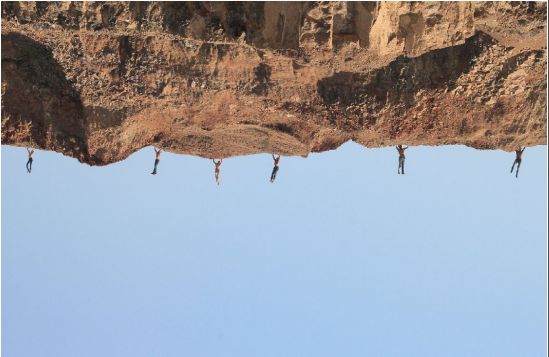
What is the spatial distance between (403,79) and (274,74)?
367cm

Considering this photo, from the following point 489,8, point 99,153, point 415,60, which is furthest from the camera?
point 99,153

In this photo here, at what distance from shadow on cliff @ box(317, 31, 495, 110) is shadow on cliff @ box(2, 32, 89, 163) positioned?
24.7 feet

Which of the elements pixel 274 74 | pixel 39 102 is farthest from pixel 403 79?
pixel 39 102

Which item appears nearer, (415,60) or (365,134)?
(415,60)

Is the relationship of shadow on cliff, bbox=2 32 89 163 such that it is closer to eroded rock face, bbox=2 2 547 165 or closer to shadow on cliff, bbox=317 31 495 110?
eroded rock face, bbox=2 2 547 165

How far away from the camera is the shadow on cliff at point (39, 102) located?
14977mm

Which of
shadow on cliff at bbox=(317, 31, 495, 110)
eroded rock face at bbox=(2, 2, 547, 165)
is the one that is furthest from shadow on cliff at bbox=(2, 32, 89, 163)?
shadow on cliff at bbox=(317, 31, 495, 110)

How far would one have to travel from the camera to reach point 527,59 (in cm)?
1368

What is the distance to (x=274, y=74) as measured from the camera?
15.0 m

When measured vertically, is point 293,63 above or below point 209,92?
above

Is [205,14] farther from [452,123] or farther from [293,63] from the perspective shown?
[452,123]

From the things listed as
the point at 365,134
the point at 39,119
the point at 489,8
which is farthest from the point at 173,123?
the point at 489,8

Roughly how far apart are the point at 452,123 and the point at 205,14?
7.60m

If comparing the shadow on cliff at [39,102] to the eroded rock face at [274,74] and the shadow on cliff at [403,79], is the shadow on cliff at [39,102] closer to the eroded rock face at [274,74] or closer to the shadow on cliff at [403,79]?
the eroded rock face at [274,74]
